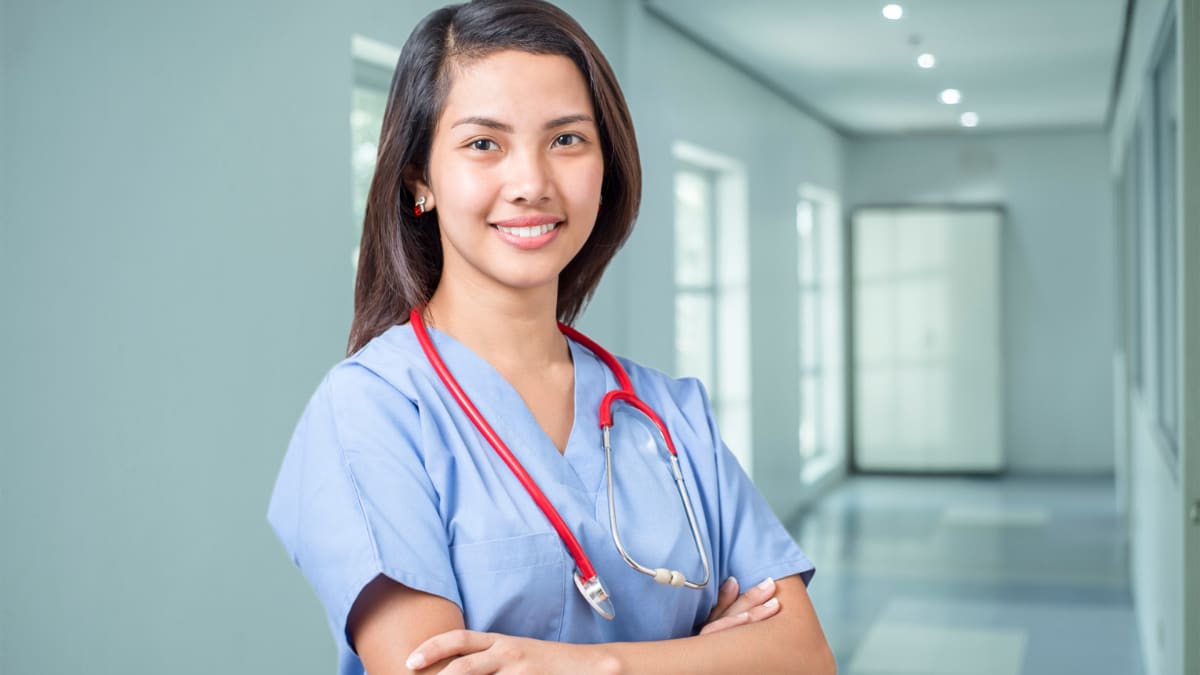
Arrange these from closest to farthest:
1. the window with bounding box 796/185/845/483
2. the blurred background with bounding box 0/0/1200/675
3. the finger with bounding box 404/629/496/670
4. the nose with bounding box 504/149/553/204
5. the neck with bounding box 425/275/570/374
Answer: the finger with bounding box 404/629/496/670, the nose with bounding box 504/149/553/204, the neck with bounding box 425/275/570/374, the blurred background with bounding box 0/0/1200/675, the window with bounding box 796/185/845/483

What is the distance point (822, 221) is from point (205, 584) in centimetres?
732

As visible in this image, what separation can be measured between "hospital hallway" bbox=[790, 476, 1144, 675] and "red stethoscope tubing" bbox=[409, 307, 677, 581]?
10.6ft

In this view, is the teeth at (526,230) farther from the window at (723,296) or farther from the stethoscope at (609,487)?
the window at (723,296)

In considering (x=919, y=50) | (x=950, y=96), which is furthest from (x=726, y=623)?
(x=950, y=96)

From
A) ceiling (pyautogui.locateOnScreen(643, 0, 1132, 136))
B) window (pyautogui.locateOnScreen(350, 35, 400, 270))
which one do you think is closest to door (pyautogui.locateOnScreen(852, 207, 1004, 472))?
ceiling (pyautogui.locateOnScreen(643, 0, 1132, 136))

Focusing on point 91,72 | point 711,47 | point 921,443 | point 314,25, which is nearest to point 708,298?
point 711,47

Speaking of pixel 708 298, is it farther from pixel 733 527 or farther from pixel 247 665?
pixel 733 527

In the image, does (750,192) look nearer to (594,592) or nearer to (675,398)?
(675,398)

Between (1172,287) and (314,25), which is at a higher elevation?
(314,25)

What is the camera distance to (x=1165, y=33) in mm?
3441

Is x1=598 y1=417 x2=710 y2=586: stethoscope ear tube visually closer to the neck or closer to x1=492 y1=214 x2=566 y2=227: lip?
the neck

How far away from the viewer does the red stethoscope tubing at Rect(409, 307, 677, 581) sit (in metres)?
1.21

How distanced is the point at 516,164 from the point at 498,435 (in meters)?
0.28

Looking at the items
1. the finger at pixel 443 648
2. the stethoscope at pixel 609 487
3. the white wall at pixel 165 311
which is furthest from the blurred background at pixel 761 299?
the finger at pixel 443 648
